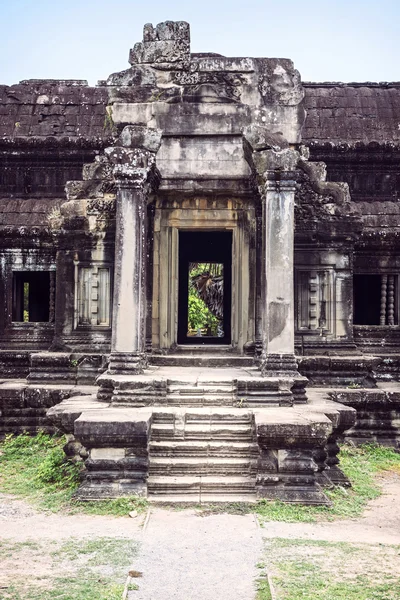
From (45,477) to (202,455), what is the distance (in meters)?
1.94

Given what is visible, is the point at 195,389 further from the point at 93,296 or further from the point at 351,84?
the point at 351,84

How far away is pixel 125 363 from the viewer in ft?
28.3

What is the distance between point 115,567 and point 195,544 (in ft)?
2.77

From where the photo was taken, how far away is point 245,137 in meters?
9.23

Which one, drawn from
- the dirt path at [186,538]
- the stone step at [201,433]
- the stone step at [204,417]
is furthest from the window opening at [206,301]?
the dirt path at [186,538]

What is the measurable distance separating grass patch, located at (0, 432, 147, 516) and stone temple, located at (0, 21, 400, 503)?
22 cm

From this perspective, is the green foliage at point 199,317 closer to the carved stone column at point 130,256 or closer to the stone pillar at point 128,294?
the carved stone column at point 130,256

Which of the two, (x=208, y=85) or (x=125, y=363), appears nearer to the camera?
(x=125, y=363)

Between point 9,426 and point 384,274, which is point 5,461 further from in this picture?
point 384,274

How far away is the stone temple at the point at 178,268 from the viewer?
7539mm

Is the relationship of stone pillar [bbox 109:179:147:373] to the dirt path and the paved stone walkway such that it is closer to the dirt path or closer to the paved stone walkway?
the dirt path

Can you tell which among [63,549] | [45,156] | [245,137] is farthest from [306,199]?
[63,549]

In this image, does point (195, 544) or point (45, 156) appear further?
point (45, 156)

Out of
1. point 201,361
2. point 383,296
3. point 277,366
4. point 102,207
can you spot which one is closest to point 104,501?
point 277,366
